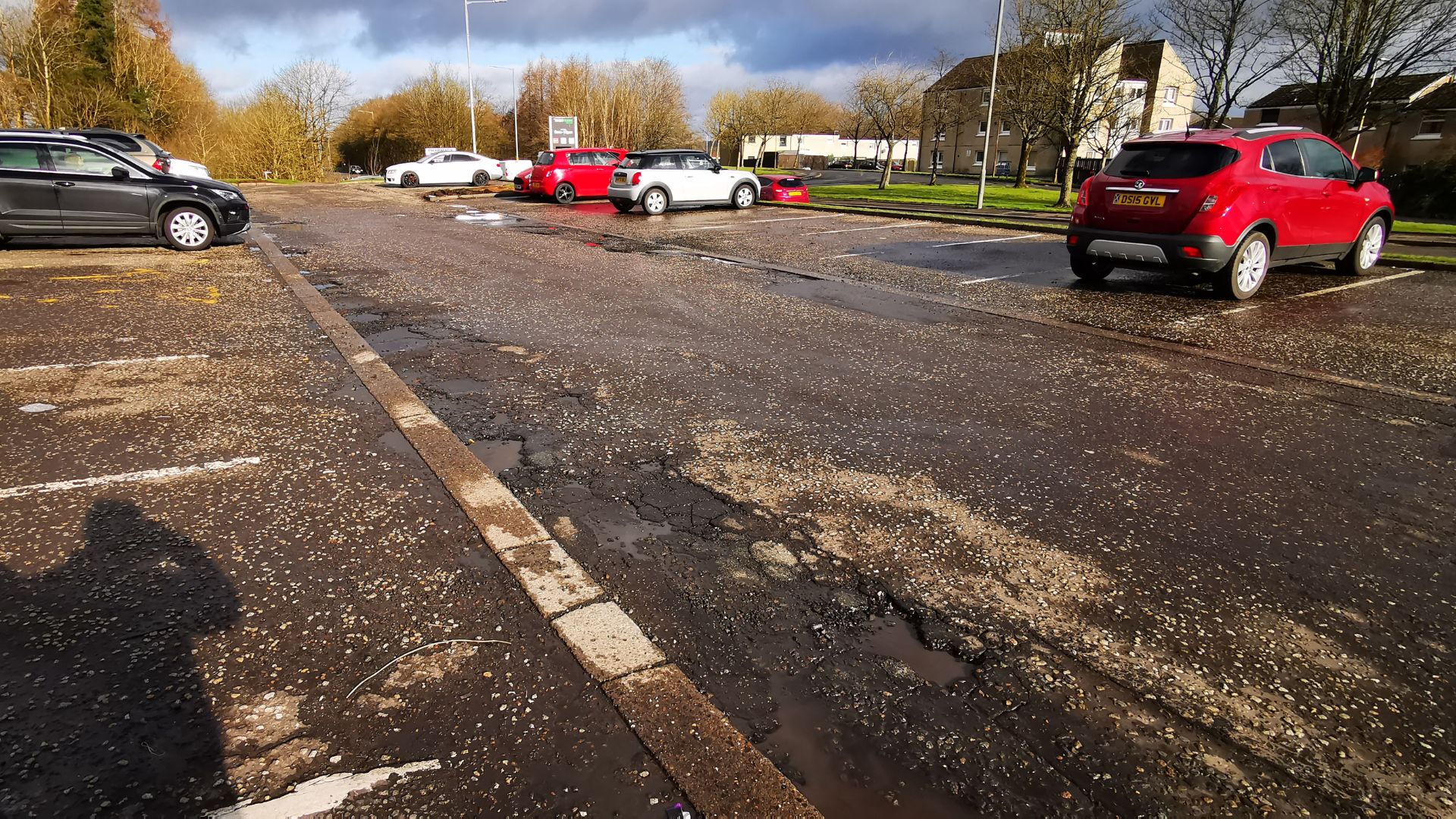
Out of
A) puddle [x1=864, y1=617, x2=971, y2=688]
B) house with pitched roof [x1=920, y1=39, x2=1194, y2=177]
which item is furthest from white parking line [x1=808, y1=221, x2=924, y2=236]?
house with pitched roof [x1=920, y1=39, x2=1194, y2=177]

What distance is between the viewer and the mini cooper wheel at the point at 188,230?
39.6 feet

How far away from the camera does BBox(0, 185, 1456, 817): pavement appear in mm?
2076

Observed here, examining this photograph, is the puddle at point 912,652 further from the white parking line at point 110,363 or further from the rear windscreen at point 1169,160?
the rear windscreen at point 1169,160

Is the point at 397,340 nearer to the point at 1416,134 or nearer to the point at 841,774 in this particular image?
the point at 841,774

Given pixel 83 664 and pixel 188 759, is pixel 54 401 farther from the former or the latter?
pixel 188 759

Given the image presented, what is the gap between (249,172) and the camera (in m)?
41.1

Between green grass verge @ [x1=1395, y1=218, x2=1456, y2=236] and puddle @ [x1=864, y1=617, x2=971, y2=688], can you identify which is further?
green grass verge @ [x1=1395, y1=218, x2=1456, y2=236]

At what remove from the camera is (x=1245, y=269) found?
338 inches

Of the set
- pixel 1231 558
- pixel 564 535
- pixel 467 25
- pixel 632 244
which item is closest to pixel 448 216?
pixel 632 244

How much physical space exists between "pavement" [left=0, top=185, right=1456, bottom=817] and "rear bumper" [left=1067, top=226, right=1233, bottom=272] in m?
1.67

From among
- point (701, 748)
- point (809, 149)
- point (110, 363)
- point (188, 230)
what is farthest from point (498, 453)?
point (809, 149)

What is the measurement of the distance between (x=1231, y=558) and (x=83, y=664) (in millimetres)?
4187

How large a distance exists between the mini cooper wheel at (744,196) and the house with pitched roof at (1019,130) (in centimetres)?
1560

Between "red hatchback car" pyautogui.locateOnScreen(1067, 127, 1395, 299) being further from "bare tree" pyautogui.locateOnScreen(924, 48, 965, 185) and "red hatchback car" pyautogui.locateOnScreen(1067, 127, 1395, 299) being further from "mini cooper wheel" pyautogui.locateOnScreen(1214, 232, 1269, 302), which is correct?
"bare tree" pyautogui.locateOnScreen(924, 48, 965, 185)
